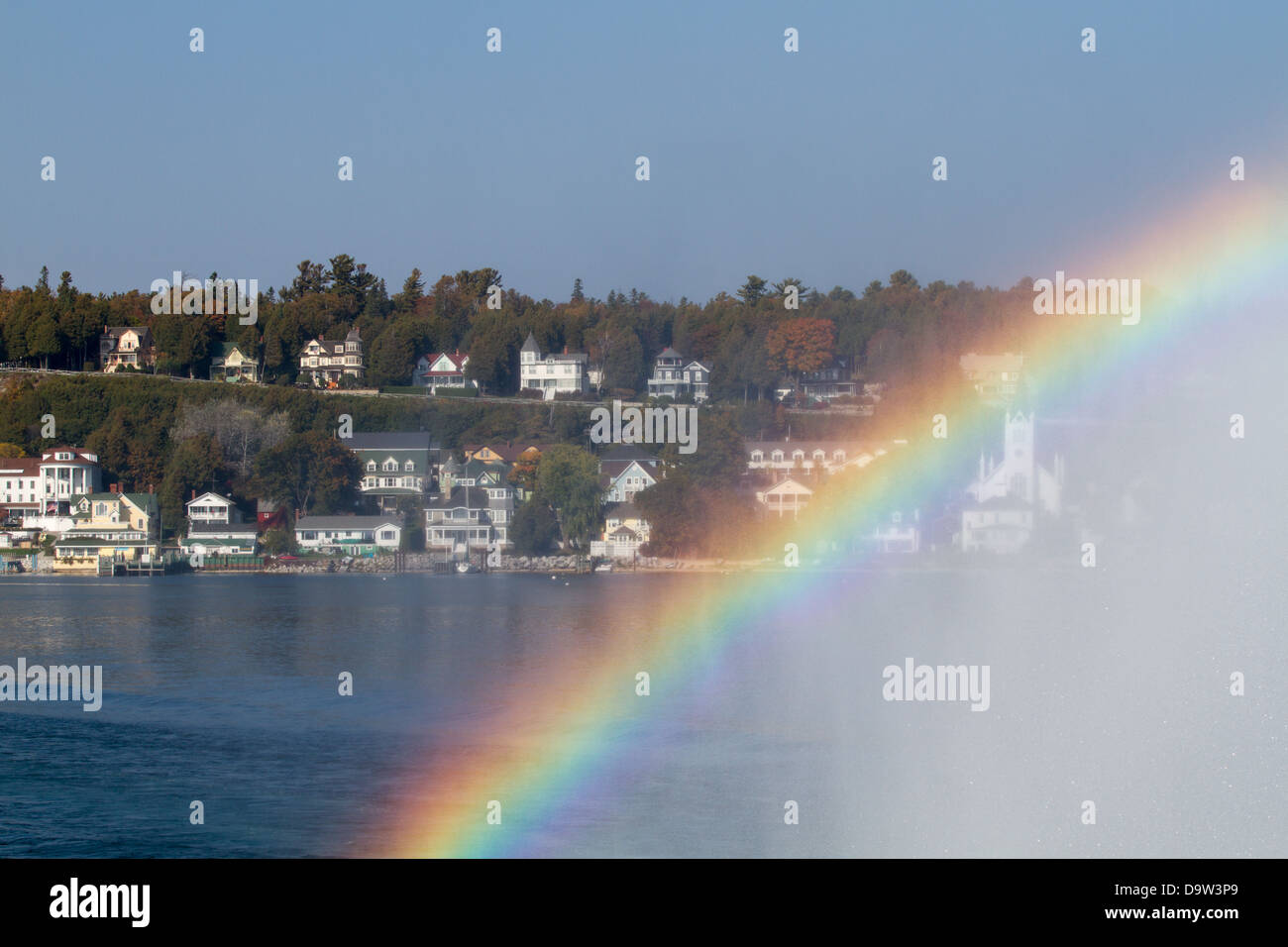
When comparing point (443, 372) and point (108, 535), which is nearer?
point (108, 535)

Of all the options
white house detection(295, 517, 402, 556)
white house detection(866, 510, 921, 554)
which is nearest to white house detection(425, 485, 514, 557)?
white house detection(295, 517, 402, 556)

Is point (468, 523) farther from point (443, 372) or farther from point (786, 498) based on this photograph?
point (443, 372)

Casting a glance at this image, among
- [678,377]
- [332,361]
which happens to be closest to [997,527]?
[678,377]

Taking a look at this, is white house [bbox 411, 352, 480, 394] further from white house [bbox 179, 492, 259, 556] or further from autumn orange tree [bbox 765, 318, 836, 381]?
white house [bbox 179, 492, 259, 556]

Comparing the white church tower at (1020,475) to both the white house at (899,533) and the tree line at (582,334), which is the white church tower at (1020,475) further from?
the tree line at (582,334)

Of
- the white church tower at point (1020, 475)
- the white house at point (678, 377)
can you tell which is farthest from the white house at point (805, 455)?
the white house at point (678, 377)

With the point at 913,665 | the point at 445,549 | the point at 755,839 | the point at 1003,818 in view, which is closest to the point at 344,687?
the point at 913,665
